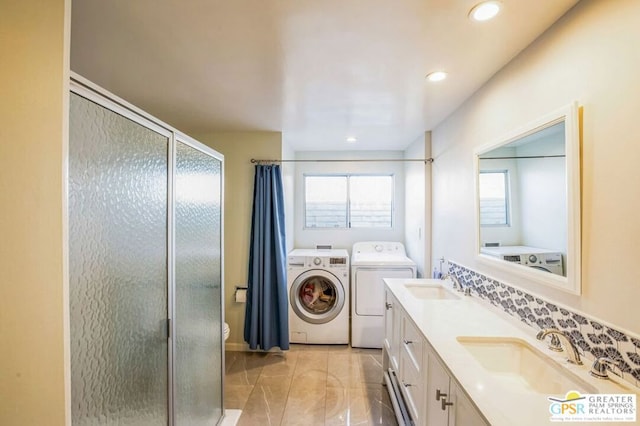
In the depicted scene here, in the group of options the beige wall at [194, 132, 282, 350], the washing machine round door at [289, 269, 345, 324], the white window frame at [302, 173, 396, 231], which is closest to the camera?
the beige wall at [194, 132, 282, 350]

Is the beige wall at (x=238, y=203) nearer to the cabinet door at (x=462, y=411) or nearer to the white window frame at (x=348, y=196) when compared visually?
the white window frame at (x=348, y=196)

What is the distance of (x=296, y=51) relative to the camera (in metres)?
1.48

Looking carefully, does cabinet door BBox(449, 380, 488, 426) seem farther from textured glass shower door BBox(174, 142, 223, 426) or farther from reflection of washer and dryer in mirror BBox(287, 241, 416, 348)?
reflection of washer and dryer in mirror BBox(287, 241, 416, 348)

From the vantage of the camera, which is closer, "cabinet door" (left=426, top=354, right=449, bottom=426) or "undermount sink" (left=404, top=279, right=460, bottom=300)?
"cabinet door" (left=426, top=354, right=449, bottom=426)

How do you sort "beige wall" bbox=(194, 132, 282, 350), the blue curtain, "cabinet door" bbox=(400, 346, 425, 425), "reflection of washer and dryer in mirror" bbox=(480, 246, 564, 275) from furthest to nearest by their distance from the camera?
"beige wall" bbox=(194, 132, 282, 350) → the blue curtain → "cabinet door" bbox=(400, 346, 425, 425) → "reflection of washer and dryer in mirror" bbox=(480, 246, 564, 275)

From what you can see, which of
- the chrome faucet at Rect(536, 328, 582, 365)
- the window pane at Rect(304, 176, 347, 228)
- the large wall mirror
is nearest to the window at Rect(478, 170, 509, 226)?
the large wall mirror

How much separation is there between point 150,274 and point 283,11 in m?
1.32

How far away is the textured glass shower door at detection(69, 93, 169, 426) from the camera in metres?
0.89

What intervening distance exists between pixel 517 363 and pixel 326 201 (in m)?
2.94

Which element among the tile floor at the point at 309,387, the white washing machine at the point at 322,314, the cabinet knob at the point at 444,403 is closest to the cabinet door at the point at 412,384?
the cabinet knob at the point at 444,403

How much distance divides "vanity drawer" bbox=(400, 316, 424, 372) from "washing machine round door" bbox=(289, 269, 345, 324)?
4.29ft

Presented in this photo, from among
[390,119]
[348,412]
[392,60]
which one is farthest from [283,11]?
[348,412]

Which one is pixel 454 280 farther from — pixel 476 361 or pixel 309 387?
pixel 309 387

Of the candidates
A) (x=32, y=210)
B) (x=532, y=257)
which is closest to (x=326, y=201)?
(x=532, y=257)
